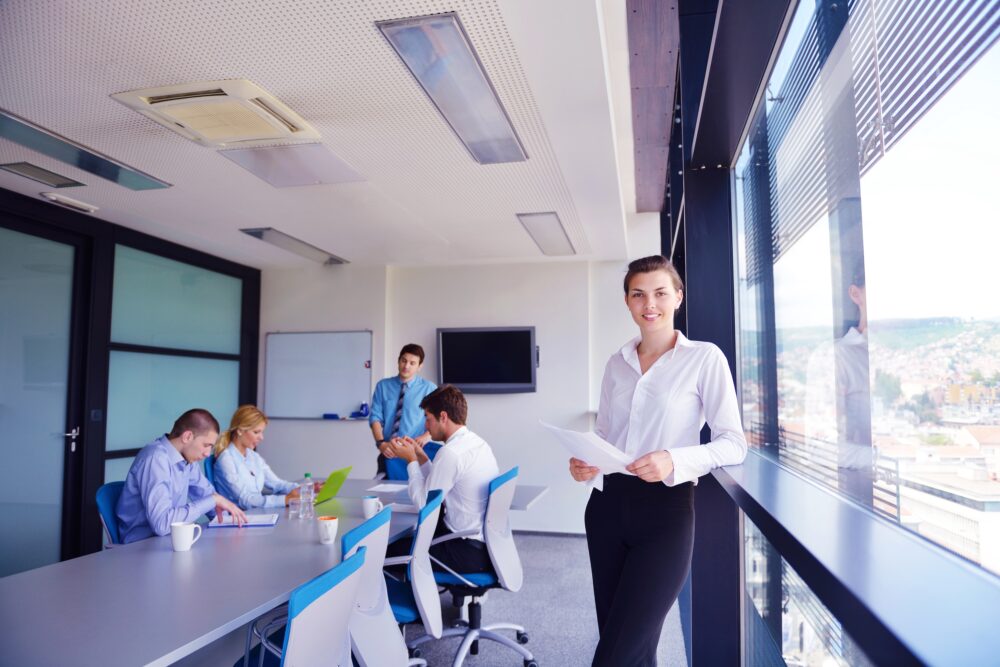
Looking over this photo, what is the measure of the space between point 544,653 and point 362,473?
3727mm

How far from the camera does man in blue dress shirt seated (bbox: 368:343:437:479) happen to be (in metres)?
5.29

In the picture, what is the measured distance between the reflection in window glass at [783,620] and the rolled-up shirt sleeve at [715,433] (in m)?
0.32

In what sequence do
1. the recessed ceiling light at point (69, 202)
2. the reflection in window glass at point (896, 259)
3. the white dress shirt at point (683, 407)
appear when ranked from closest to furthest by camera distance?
the reflection in window glass at point (896, 259) → the white dress shirt at point (683, 407) → the recessed ceiling light at point (69, 202)

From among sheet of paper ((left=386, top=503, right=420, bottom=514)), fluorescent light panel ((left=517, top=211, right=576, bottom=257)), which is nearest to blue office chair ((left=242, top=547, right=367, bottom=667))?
sheet of paper ((left=386, top=503, right=420, bottom=514))

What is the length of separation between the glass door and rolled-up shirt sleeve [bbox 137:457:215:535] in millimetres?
2388

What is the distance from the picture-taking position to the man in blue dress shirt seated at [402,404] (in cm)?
529

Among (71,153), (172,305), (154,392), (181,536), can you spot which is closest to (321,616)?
(181,536)

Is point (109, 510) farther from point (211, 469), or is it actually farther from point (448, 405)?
point (448, 405)

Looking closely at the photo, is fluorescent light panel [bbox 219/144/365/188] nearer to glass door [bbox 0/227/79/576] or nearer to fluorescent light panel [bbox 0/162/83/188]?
fluorescent light panel [bbox 0/162/83/188]

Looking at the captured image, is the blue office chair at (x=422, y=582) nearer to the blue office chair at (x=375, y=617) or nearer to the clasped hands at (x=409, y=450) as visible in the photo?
the blue office chair at (x=375, y=617)

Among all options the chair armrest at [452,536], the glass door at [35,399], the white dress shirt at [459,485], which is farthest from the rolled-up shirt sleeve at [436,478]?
the glass door at [35,399]

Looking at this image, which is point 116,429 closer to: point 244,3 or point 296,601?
point 244,3

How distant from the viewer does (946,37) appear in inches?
36.4

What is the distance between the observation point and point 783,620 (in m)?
1.86
